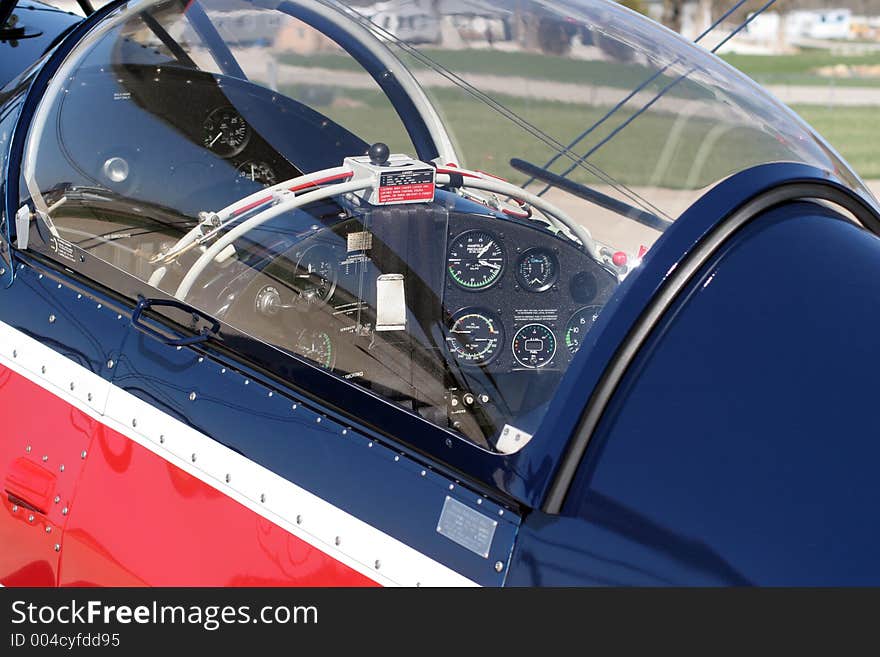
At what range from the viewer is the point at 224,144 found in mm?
3107

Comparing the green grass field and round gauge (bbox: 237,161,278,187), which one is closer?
the green grass field

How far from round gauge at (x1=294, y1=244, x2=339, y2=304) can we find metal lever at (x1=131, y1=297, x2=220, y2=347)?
0.22m

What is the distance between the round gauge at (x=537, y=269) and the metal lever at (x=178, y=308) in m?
0.79

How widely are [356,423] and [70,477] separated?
77 cm

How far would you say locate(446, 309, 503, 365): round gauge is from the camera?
A: 2299mm

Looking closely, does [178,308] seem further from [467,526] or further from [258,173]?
[467,526]

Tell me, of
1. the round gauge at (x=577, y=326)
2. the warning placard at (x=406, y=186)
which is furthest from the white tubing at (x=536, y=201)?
the warning placard at (x=406, y=186)

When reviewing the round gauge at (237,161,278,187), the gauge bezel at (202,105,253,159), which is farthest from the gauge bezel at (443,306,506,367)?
the gauge bezel at (202,105,253,159)

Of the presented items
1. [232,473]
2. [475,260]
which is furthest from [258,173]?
[232,473]

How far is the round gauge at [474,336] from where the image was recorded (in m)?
2.30

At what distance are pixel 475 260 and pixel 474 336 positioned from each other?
0.29 m

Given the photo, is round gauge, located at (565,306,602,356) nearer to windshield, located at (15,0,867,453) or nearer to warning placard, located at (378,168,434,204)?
windshield, located at (15,0,867,453)

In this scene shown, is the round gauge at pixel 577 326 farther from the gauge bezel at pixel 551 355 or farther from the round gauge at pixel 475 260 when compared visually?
the round gauge at pixel 475 260

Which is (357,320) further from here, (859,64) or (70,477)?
(859,64)
